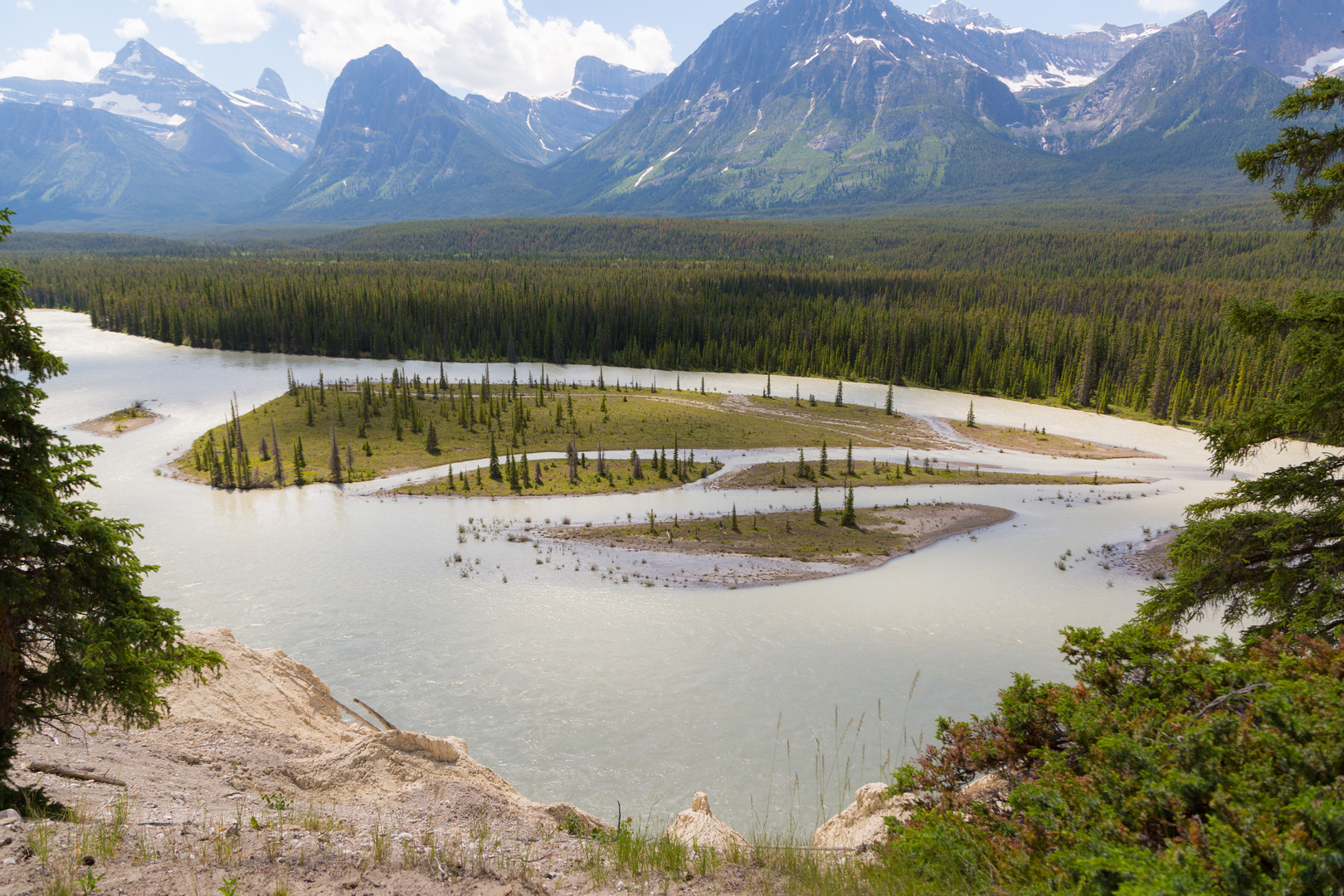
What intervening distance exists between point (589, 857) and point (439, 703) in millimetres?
16203

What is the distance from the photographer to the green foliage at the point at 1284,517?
11.7 meters

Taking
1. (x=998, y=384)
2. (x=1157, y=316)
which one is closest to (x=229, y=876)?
(x=998, y=384)

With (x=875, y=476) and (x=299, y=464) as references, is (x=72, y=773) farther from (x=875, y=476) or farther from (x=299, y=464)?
(x=875, y=476)

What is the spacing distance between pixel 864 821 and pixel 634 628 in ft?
64.9

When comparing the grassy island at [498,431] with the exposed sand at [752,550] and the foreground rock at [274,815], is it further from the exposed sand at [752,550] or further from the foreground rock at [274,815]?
the foreground rock at [274,815]

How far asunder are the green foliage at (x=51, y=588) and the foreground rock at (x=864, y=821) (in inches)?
442

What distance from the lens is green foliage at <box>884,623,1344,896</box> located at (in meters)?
6.12

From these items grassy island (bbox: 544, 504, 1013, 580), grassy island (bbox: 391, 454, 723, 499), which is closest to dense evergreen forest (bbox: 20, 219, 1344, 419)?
grassy island (bbox: 544, 504, 1013, 580)

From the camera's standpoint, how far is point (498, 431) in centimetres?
7662

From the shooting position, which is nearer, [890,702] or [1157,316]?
[890,702]

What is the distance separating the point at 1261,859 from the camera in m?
6.18

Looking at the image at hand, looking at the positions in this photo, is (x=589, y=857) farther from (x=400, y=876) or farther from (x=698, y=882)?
(x=400, y=876)

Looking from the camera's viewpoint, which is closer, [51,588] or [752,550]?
[51,588]

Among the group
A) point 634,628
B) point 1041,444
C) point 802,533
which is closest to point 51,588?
point 634,628
